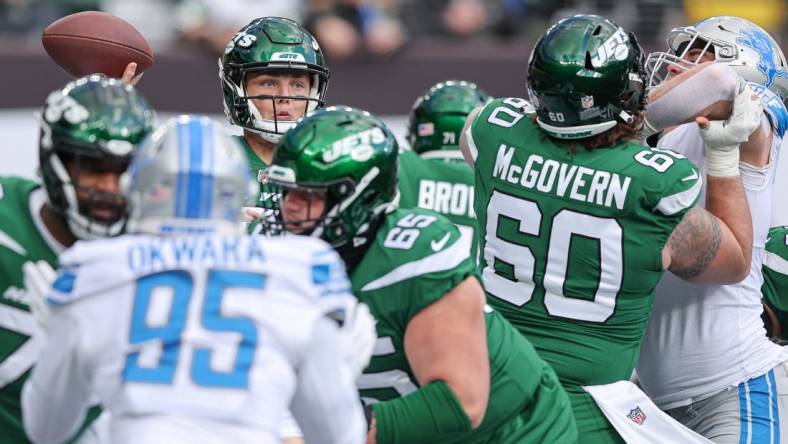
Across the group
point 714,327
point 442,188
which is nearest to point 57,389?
point 714,327

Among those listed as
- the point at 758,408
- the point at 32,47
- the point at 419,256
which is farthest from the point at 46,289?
the point at 32,47

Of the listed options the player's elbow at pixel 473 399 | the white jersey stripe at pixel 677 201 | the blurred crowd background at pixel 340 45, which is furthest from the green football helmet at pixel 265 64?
the blurred crowd background at pixel 340 45

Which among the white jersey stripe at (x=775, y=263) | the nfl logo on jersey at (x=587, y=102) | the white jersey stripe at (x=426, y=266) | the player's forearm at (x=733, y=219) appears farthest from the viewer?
the white jersey stripe at (x=775, y=263)

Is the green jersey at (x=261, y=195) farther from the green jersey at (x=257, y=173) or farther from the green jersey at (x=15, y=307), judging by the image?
the green jersey at (x=15, y=307)

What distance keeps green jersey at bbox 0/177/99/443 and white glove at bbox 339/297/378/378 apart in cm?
69

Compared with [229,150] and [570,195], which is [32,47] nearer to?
[570,195]

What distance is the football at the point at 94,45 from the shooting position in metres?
4.17

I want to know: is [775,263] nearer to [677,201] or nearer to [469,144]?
[677,201]

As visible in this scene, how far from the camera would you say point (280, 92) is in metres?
4.39

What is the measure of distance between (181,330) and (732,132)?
6.97 ft

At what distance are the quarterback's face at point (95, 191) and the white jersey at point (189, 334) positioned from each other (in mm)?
323

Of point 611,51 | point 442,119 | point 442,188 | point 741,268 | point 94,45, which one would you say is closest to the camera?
point 611,51

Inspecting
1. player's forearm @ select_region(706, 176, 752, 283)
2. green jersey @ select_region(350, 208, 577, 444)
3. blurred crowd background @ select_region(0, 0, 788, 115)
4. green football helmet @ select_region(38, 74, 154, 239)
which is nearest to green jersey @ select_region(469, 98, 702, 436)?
player's forearm @ select_region(706, 176, 752, 283)

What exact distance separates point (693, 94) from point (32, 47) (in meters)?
6.63
